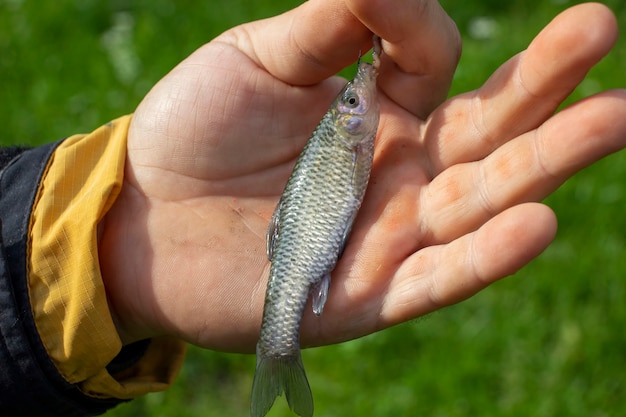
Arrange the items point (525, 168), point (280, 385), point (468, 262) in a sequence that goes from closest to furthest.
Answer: point (468, 262), point (525, 168), point (280, 385)

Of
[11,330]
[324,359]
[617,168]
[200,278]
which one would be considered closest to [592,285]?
[617,168]

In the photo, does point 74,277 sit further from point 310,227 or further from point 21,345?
point 310,227

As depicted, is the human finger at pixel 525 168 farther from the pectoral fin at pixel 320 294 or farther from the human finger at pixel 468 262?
the pectoral fin at pixel 320 294

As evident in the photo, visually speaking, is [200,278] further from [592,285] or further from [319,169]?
[592,285]

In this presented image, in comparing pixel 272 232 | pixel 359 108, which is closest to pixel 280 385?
pixel 272 232

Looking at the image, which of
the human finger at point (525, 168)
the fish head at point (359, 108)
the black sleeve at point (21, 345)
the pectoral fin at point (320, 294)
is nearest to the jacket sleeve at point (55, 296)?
the black sleeve at point (21, 345)

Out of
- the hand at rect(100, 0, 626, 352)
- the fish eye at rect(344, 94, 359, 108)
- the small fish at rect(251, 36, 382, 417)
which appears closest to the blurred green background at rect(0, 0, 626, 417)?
the hand at rect(100, 0, 626, 352)

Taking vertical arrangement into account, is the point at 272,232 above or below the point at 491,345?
above
